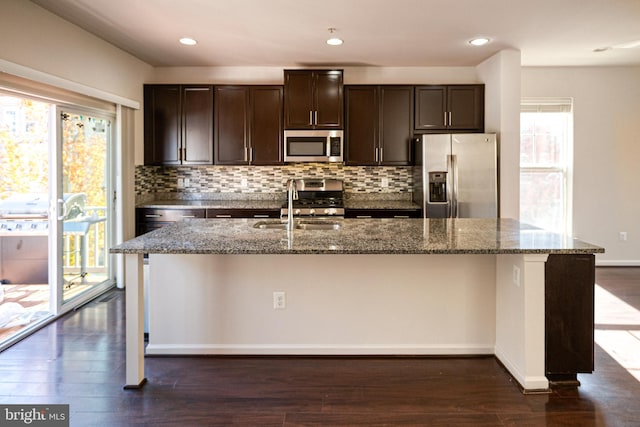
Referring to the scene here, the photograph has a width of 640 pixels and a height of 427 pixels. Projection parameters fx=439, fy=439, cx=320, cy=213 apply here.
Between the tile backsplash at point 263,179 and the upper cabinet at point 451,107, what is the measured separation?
27.7 inches

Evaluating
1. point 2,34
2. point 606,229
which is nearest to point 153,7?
point 2,34

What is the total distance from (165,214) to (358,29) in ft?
9.08

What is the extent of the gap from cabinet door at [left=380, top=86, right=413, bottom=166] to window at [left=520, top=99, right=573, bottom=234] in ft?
5.35

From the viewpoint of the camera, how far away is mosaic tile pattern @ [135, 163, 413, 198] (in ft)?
17.8

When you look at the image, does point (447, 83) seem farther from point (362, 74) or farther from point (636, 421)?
A: point (636, 421)

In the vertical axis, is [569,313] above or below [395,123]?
below

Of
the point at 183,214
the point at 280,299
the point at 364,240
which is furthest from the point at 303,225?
the point at 183,214

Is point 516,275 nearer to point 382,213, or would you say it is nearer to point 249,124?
point 382,213

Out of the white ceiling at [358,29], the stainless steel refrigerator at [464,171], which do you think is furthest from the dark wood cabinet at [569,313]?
the stainless steel refrigerator at [464,171]

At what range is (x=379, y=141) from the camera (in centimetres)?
506

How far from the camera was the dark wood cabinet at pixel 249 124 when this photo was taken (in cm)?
503

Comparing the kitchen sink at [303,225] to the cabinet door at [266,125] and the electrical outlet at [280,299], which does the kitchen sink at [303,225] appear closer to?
the electrical outlet at [280,299]

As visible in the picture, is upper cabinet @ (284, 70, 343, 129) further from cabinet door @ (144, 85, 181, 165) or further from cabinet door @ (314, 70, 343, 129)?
cabinet door @ (144, 85, 181, 165)

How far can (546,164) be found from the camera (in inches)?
222
